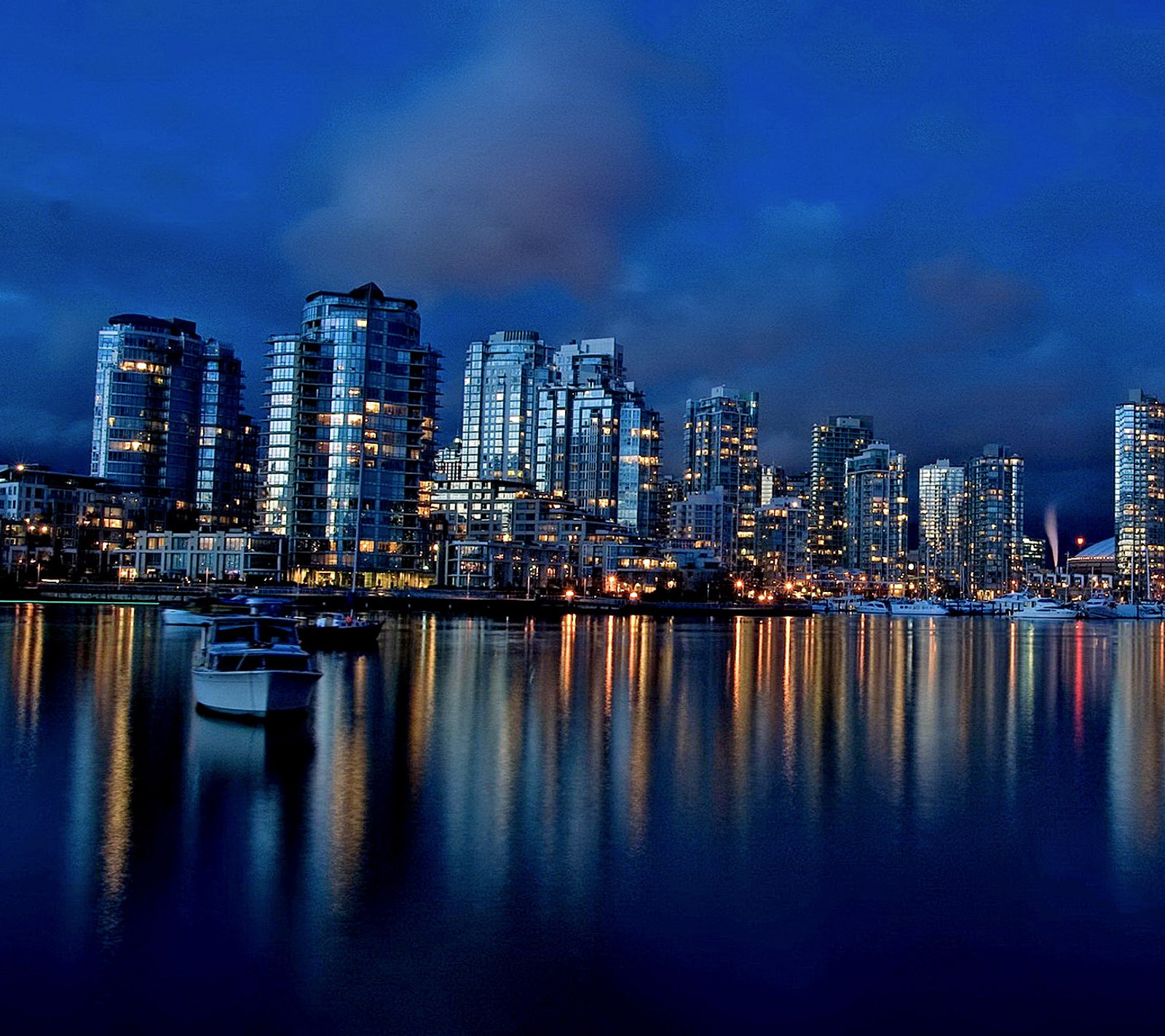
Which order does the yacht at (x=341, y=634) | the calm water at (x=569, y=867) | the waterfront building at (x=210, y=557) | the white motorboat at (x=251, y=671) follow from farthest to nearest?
the waterfront building at (x=210, y=557) → the yacht at (x=341, y=634) → the white motorboat at (x=251, y=671) → the calm water at (x=569, y=867)

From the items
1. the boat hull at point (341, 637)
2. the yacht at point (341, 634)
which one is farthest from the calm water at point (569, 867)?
the yacht at point (341, 634)

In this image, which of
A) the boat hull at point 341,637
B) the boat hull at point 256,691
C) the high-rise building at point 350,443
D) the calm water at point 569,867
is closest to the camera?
the calm water at point 569,867

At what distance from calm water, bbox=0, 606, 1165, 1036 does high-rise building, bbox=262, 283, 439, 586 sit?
5126 inches

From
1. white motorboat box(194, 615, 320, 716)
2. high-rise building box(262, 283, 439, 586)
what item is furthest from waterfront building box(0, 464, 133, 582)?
white motorboat box(194, 615, 320, 716)

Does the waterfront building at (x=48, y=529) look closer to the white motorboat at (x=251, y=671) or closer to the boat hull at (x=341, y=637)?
the boat hull at (x=341, y=637)

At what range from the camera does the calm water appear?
51.5 ft

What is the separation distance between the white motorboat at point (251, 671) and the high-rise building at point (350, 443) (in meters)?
136

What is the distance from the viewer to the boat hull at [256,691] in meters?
37.7

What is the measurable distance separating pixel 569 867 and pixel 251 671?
757 inches

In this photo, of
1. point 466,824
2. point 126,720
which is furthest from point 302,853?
point 126,720

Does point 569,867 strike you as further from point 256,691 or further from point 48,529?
point 48,529

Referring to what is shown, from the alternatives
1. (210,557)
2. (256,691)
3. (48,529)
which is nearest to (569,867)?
(256,691)

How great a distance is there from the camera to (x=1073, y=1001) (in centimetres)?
1609

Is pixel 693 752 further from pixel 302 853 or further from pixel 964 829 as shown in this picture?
pixel 302 853
